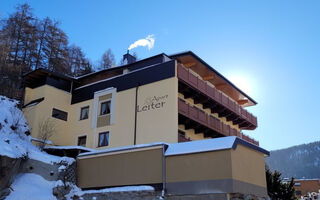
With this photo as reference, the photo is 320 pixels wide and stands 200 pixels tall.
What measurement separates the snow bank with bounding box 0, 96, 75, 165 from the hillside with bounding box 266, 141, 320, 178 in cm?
12306

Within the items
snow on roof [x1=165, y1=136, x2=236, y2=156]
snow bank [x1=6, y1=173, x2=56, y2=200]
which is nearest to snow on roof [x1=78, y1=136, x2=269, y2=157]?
snow on roof [x1=165, y1=136, x2=236, y2=156]

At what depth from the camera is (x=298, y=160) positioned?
468 ft

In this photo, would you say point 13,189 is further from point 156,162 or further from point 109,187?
point 156,162

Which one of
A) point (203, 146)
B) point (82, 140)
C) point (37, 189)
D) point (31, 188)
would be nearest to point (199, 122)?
point (203, 146)

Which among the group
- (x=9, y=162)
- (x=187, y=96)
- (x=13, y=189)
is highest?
(x=187, y=96)

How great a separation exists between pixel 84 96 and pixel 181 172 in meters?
14.9

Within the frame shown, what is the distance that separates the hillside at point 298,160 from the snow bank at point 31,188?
125020 mm

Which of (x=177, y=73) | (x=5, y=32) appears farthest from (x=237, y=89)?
(x=5, y=32)

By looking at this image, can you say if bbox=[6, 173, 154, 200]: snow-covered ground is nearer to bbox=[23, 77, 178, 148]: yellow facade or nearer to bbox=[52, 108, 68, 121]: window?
bbox=[23, 77, 178, 148]: yellow facade

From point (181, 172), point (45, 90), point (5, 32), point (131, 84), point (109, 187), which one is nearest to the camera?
point (181, 172)

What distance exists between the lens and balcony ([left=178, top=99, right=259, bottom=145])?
23.8 m

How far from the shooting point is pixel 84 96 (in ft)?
93.8

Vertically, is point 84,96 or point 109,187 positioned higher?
point 84,96

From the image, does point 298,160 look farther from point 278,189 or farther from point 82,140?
point 82,140
